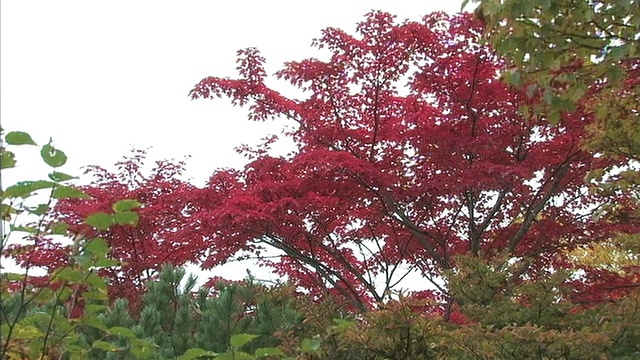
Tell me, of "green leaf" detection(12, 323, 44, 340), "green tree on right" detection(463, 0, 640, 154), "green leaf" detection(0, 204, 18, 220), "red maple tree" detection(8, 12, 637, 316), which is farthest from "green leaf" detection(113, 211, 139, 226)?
"red maple tree" detection(8, 12, 637, 316)

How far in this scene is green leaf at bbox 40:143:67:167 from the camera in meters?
1.90

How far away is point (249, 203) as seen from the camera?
637 cm

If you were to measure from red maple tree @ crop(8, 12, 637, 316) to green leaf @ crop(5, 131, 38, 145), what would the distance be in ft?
14.1

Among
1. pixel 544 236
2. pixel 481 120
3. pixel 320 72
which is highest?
pixel 320 72

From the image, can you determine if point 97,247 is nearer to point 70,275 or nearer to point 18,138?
point 70,275

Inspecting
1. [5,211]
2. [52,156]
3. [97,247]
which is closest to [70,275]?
[97,247]

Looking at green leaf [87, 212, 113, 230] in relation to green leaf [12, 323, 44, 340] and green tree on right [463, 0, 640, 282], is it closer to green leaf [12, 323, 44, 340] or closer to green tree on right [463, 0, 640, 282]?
green leaf [12, 323, 44, 340]

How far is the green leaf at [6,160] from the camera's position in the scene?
182 cm

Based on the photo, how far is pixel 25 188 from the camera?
193cm

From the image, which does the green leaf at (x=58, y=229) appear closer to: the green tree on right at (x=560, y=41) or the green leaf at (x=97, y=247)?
the green leaf at (x=97, y=247)

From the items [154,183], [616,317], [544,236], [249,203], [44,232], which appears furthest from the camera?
[154,183]

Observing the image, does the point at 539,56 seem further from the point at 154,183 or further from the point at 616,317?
the point at 154,183

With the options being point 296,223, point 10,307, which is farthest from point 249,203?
point 10,307

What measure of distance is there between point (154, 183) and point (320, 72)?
292 centimetres
